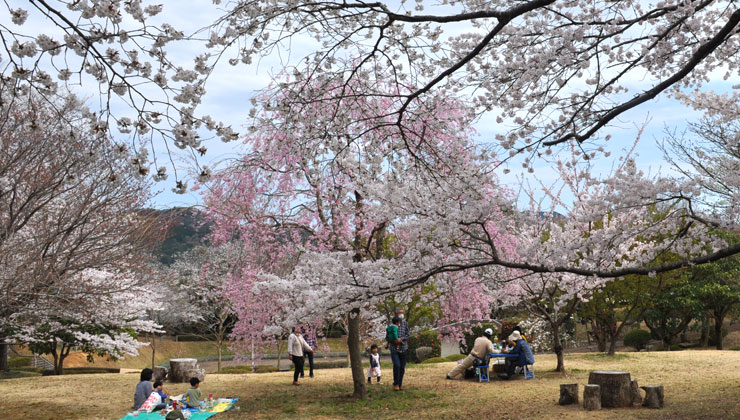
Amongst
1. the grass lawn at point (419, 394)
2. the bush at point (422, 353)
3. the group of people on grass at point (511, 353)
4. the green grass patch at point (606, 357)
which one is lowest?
the grass lawn at point (419, 394)

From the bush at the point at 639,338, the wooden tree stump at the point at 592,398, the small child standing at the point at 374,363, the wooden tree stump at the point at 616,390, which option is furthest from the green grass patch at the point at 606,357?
the wooden tree stump at the point at 592,398

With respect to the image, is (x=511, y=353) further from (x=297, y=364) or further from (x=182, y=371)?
(x=182, y=371)

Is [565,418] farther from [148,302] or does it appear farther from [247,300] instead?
[148,302]

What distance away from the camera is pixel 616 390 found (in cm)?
815

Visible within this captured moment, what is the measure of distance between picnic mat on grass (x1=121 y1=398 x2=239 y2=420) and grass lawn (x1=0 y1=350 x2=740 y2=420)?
0.24 meters

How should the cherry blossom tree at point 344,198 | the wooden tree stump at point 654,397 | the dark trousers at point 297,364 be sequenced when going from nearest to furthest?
the cherry blossom tree at point 344,198
the wooden tree stump at point 654,397
the dark trousers at point 297,364

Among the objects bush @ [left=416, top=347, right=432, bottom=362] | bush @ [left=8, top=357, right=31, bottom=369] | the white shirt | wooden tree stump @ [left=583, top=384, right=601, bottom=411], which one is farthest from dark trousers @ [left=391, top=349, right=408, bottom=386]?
bush @ [left=8, top=357, right=31, bottom=369]

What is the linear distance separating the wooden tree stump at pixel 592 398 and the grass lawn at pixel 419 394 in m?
0.18

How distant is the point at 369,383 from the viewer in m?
11.9

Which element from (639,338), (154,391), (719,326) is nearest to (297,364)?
(154,391)

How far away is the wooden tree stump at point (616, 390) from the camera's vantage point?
320 inches

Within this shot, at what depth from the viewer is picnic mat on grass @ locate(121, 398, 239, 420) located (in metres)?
8.19

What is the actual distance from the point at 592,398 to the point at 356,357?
13.0 feet

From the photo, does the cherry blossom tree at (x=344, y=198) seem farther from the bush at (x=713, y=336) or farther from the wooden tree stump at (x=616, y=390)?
the bush at (x=713, y=336)
